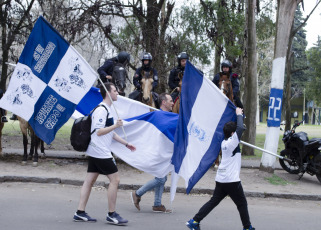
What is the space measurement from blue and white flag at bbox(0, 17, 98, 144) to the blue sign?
6.12m

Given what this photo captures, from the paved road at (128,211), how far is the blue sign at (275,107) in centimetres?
260

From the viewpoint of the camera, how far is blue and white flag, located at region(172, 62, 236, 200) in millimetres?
7285

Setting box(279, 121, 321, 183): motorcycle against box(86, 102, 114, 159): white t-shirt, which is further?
box(279, 121, 321, 183): motorcycle

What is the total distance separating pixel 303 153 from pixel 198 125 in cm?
564

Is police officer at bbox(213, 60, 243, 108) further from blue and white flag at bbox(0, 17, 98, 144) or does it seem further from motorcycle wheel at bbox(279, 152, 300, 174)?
blue and white flag at bbox(0, 17, 98, 144)

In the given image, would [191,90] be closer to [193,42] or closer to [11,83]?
[11,83]

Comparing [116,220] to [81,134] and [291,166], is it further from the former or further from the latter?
[291,166]

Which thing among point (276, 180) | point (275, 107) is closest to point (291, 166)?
point (276, 180)

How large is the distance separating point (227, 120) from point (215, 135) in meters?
0.29

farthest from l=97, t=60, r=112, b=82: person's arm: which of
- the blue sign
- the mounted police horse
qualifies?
the blue sign

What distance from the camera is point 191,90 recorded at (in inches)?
301

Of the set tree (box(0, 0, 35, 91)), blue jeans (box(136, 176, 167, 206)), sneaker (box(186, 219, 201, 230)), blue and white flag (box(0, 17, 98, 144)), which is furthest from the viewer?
tree (box(0, 0, 35, 91))

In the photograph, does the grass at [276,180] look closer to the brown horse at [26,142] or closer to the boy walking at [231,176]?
the boy walking at [231,176]

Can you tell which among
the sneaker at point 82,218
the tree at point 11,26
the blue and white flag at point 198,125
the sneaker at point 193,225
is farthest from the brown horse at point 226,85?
the tree at point 11,26
